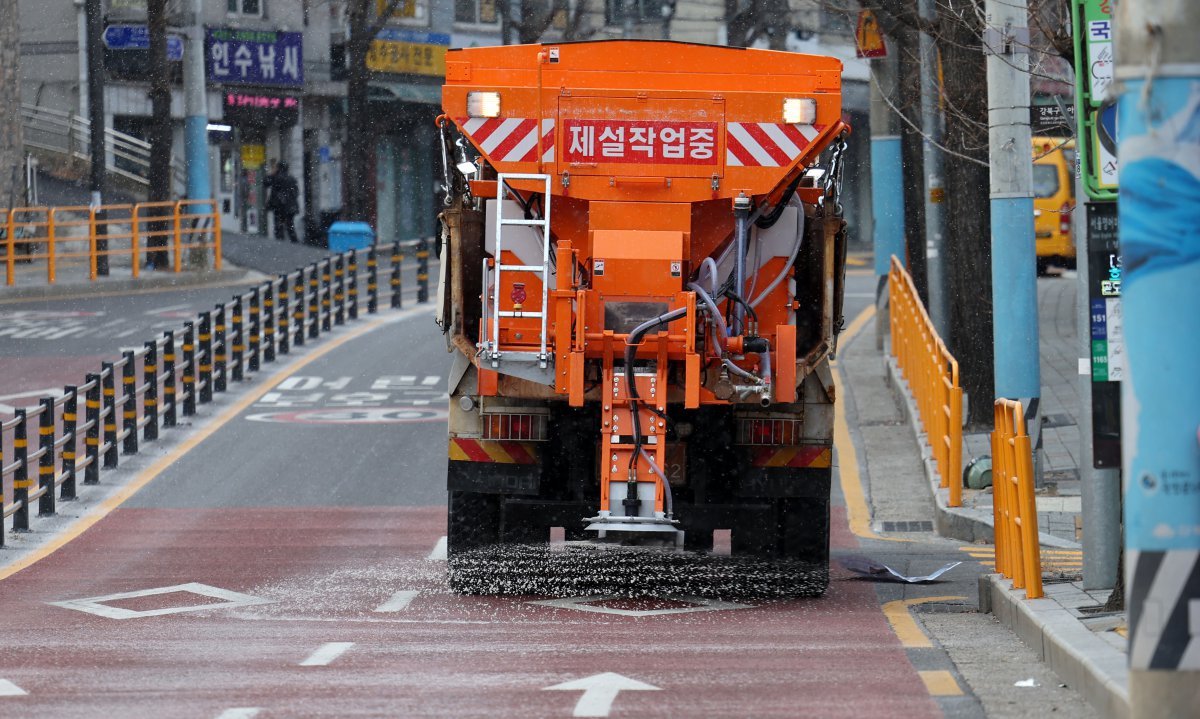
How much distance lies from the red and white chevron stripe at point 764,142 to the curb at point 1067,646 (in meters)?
2.66

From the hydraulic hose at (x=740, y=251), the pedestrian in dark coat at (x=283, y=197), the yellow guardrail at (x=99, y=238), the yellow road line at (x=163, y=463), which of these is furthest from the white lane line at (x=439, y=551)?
the pedestrian in dark coat at (x=283, y=197)

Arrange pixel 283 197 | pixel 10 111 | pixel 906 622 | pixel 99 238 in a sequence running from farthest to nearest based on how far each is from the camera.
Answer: pixel 283 197 → pixel 10 111 → pixel 99 238 → pixel 906 622

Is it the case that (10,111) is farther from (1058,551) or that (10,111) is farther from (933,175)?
(1058,551)

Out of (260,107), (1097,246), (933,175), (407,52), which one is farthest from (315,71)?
(1097,246)

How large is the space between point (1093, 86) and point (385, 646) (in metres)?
4.34

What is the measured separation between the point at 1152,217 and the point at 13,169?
34.1 m

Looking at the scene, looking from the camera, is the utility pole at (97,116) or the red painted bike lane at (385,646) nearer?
the red painted bike lane at (385,646)

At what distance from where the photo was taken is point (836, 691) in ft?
28.9

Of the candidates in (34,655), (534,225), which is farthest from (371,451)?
(34,655)

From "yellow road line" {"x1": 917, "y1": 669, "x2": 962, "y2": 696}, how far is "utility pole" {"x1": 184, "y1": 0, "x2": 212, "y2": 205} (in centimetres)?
3131

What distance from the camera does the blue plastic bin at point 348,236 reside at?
4584 centimetres

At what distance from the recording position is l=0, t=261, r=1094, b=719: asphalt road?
861 centimetres

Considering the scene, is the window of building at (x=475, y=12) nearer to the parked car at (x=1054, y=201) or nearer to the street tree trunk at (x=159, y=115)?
the street tree trunk at (x=159, y=115)

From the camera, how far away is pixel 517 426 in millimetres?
12227
